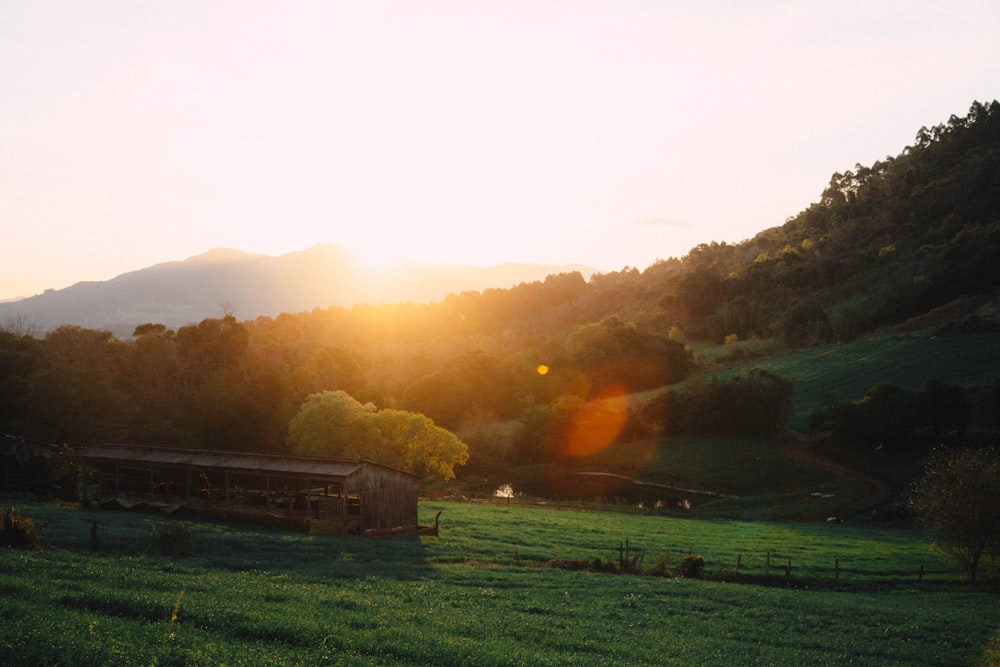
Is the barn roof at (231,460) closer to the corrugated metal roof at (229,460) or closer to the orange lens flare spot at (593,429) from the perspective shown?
the corrugated metal roof at (229,460)

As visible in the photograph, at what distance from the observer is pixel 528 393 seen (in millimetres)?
124375

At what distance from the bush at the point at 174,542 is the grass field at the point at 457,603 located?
83cm

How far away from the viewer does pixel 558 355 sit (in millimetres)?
135500

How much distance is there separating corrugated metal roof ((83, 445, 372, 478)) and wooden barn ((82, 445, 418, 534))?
0.24 feet

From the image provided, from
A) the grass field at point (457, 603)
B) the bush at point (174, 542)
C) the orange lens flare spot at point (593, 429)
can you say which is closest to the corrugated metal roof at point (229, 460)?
the grass field at point (457, 603)

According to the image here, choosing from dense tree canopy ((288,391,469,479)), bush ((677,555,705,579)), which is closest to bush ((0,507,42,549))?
bush ((677,555,705,579))

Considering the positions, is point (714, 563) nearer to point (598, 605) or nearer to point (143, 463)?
point (598, 605)

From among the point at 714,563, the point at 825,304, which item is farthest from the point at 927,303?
the point at 714,563

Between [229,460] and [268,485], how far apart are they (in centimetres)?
573

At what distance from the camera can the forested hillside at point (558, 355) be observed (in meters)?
88.4

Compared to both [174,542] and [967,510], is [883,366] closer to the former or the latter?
[967,510]

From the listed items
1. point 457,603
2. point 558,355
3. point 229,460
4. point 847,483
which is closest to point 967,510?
point 457,603

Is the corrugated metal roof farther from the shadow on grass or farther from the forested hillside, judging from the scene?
the forested hillside

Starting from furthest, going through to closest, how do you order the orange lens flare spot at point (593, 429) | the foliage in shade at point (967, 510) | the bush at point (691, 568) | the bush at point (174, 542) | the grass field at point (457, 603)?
1. the orange lens flare spot at point (593, 429)
2. the foliage in shade at point (967, 510)
3. the bush at point (691, 568)
4. the bush at point (174, 542)
5. the grass field at point (457, 603)
